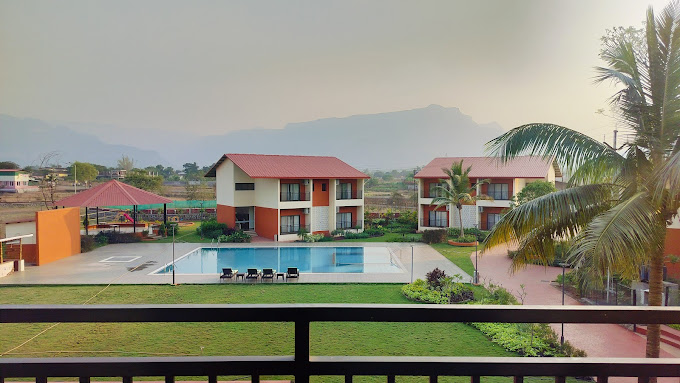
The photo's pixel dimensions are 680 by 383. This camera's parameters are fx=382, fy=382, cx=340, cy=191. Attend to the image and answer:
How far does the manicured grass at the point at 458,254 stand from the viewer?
11.5 meters

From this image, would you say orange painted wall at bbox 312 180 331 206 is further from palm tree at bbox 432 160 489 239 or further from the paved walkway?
the paved walkway

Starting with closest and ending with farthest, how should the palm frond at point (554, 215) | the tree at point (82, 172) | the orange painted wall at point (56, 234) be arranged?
the palm frond at point (554, 215)
the orange painted wall at point (56, 234)
the tree at point (82, 172)

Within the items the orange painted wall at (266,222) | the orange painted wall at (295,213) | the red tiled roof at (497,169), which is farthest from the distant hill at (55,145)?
the red tiled roof at (497,169)

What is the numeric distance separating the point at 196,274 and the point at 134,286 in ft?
5.26

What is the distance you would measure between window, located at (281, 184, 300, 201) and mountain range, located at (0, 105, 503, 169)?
31.3 metres

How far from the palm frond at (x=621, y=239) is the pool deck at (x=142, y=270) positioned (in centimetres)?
635

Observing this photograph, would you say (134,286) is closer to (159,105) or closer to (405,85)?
(405,85)

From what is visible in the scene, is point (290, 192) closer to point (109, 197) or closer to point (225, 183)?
point (225, 183)

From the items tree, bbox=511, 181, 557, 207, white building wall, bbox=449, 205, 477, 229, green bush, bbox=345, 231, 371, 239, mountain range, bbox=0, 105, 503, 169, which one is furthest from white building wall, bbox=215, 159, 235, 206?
mountain range, bbox=0, 105, 503, 169

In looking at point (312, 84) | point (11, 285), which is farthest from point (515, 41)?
point (312, 84)

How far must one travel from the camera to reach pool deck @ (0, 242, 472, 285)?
9734 mm

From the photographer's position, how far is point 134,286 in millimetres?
9234

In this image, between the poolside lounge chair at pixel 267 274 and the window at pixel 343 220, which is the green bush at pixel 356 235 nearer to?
the window at pixel 343 220

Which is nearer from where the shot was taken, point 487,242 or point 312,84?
point 487,242
